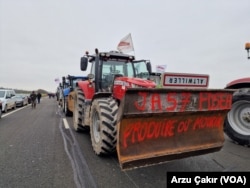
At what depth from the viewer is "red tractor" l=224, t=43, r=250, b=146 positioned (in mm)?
5812

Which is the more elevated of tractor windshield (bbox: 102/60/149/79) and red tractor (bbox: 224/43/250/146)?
tractor windshield (bbox: 102/60/149/79)

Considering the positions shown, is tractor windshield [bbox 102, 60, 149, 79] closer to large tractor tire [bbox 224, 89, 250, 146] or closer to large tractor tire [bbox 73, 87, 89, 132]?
large tractor tire [bbox 73, 87, 89, 132]

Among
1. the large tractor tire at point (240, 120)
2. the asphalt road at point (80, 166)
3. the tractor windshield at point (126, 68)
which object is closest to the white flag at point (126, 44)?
the tractor windshield at point (126, 68)

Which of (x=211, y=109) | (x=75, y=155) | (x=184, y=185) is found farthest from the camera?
(x=75, y=155)

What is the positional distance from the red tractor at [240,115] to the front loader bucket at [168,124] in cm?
158

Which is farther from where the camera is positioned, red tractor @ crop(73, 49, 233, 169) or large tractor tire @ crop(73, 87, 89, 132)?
large tractor tire @ crop(73, 87, 89, 132)

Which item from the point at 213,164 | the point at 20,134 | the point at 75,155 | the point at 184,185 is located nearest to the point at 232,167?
the point at 213,164

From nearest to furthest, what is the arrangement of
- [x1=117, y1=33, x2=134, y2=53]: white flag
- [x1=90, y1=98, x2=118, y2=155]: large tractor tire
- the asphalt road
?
1. the asphalt road
2. [x1=90, y1=98, x2=118, y2=155]: large tractor tire
3. [x1=117, y1=33, x2=134, y2=53]: white flag

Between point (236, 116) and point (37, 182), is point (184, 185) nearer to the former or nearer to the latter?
point (37, 182)

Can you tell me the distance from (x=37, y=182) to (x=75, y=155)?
147 cm

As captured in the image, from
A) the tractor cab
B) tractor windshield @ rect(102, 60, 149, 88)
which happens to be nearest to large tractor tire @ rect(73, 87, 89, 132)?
the tractor cab

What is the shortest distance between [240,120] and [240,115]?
14 centimetres

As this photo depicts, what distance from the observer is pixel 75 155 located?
17.1 ft

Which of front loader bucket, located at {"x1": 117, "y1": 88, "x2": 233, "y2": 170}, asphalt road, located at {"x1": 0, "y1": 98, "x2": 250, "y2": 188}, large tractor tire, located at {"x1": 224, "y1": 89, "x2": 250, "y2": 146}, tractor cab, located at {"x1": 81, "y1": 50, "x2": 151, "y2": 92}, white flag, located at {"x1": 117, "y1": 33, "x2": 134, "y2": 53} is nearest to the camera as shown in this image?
front loader bucket, located at {"x1": 117, "y1": 88, "x2": 233, "y2": 170}
